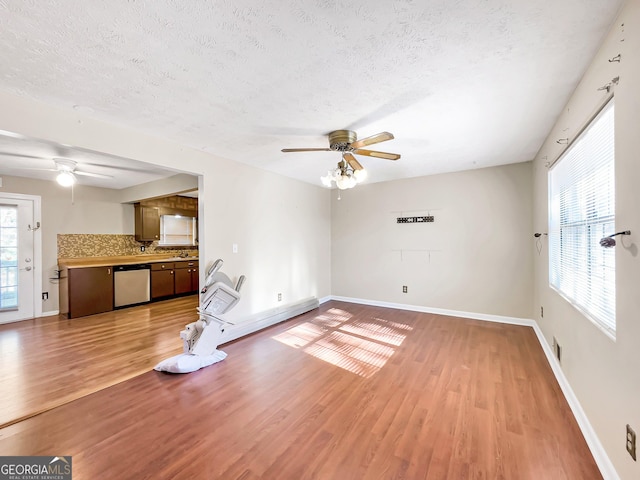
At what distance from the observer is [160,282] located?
5754 mm

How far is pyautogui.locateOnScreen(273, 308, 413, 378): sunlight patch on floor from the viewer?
289 centimetres

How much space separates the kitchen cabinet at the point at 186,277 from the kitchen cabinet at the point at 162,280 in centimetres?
12

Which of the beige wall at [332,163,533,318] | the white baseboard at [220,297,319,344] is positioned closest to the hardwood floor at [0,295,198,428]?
the white baseboard at [220,297,319,344]

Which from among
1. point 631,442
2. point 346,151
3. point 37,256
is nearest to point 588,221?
point 631,442

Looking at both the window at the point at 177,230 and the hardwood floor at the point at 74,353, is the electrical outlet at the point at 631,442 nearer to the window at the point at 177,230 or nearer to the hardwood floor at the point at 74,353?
the hardwood floor at the point at 74,353

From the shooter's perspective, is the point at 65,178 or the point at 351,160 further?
the point at 65,178

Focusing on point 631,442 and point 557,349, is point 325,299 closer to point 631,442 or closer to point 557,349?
point 557,349

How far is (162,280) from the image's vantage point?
5.79 meters

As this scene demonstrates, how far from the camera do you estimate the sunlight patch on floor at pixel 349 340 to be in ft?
9.50

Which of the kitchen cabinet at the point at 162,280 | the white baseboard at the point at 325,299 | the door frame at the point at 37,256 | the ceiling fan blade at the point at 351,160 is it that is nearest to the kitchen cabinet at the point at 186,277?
the kitchen cabinet at the point at 162,280

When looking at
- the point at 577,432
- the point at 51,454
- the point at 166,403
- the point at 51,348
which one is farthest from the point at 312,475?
the point at 51,348

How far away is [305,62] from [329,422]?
2.50 meters

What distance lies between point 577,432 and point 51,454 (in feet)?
11.4

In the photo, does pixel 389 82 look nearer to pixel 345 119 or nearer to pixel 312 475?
pixel 345 119
